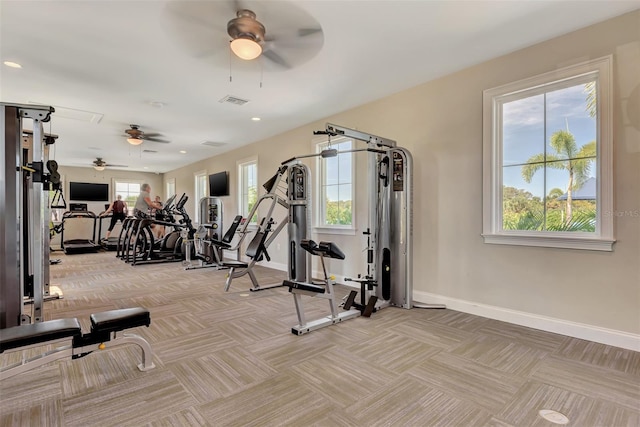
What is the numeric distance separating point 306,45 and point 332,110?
1.95 meters

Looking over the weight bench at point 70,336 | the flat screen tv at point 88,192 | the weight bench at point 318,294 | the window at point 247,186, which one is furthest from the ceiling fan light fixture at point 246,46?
the flat screen tv at point 88,192

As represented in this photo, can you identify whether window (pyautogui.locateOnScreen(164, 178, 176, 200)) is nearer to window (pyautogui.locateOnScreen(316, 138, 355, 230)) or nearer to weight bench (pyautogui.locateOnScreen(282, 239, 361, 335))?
window (pyautogui.locateOnScreen(316, 138, 355, 230))

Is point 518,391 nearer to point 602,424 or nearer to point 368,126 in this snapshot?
point 602,424

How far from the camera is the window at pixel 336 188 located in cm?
495

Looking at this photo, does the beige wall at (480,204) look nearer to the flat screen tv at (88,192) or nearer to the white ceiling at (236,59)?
the white ceiling at (236,59)

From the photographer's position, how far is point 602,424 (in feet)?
5.39

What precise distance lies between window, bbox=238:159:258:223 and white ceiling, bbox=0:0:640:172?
2318mm

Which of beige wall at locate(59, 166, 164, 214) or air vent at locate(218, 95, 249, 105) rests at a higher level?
air vent at locate(218, 95, 249, 105)

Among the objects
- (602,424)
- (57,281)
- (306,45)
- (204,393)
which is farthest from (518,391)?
(57,281)

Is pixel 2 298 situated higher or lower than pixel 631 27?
lower

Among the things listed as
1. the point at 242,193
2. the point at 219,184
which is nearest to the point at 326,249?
the point at 242,193

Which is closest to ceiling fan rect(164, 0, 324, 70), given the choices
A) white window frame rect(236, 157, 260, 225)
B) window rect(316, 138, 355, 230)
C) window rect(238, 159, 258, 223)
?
window rect(316, 138, 355, 230)

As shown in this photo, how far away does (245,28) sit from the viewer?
2.53 meters

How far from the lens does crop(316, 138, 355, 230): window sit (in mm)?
4953
